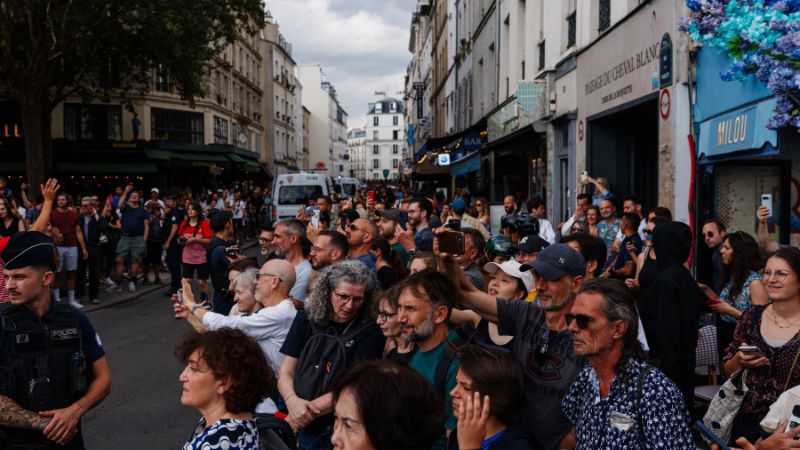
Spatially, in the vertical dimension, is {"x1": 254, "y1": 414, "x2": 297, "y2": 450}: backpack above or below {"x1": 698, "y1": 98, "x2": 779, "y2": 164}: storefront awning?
below

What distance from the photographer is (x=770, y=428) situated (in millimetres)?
3393

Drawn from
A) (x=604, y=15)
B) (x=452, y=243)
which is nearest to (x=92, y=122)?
(x=604, y=15)

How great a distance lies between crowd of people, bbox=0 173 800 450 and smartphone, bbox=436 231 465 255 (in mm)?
12

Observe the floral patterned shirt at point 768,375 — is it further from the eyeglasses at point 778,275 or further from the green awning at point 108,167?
the green awning at point 108,167

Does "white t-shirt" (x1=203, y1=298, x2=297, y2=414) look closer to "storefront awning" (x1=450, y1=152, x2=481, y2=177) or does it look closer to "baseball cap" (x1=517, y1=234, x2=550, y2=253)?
"baseball cap" (x1=517, y1=234, x2=550, y2=253)

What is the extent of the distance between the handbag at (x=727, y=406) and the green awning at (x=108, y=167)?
3331cm

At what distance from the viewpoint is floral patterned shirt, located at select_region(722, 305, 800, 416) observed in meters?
3.80

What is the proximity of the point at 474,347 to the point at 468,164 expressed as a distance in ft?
76.7

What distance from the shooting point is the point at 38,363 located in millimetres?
3686

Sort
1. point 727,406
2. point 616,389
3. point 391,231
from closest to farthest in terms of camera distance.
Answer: point 616,389 < point 727,406 < point 391,231

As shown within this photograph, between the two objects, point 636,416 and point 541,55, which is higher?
point 541,55

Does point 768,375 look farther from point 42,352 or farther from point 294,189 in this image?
point 294,189

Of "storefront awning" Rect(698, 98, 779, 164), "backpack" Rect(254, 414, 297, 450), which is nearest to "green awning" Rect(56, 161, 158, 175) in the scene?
"storefront awning" Rect(698, 98, 779, 164)

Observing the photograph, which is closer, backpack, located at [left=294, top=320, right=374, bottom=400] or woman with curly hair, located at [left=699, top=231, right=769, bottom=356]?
backpack, located at [left=294, top=320, right=374, bottom=400]
